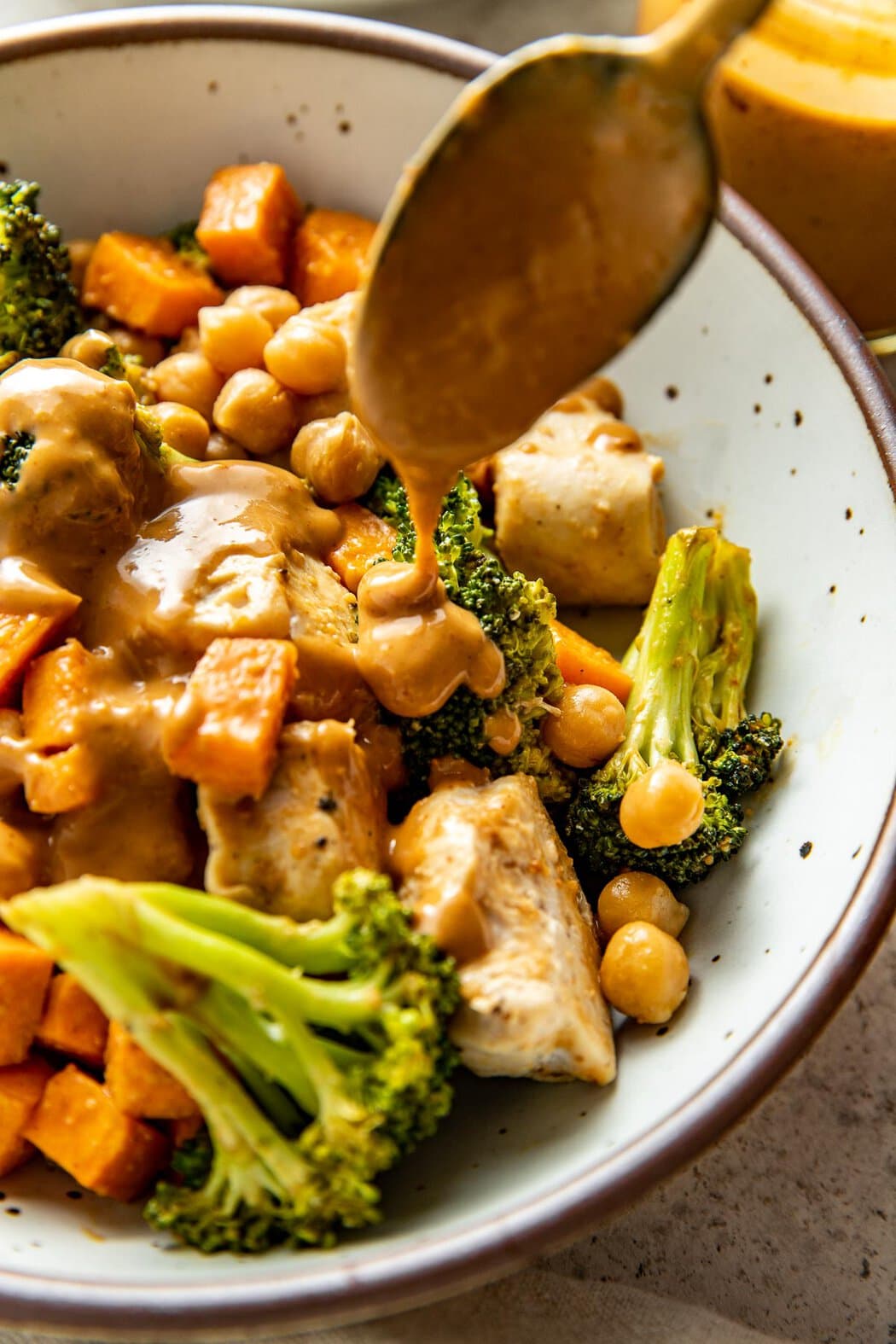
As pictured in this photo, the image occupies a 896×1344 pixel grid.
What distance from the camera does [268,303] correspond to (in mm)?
3273

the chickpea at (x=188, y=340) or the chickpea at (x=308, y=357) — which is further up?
the chickpea at (x=308, y=357)

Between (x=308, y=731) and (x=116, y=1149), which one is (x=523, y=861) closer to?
(x=308, y=731)

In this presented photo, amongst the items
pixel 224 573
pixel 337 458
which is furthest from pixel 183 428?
pixel 224 573

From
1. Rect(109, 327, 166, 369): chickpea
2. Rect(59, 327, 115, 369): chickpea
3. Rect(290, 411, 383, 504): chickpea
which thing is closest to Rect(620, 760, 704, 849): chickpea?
Rect(290, 411, 383, 504): chickpea

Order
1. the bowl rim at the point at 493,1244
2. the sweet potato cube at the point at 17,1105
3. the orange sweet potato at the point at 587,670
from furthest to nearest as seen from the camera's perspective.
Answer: the orange sweet potato at the point at 587,670 < the sweet potato cube at the point at 17,1105 < the bowl rim at the point at 493,1244

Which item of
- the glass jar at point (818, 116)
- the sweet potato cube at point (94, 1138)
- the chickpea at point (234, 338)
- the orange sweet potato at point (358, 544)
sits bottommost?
the sweet potato cube at point (94, 1138)

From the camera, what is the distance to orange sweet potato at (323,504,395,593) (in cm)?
284

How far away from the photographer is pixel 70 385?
2.56 m

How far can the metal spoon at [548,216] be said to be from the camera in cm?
181

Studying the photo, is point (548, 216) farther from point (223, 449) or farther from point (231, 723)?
point (223, 449)

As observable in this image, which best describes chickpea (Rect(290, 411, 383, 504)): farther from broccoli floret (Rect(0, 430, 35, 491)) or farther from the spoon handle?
the spoon handle

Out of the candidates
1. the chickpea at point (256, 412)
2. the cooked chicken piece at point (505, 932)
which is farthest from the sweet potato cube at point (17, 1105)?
the chickpea at point (256, 412)

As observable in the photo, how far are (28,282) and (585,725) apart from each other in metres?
1.73

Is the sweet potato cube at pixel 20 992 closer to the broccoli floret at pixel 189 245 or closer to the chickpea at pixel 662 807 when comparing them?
the chickpea at pixel 662 807
